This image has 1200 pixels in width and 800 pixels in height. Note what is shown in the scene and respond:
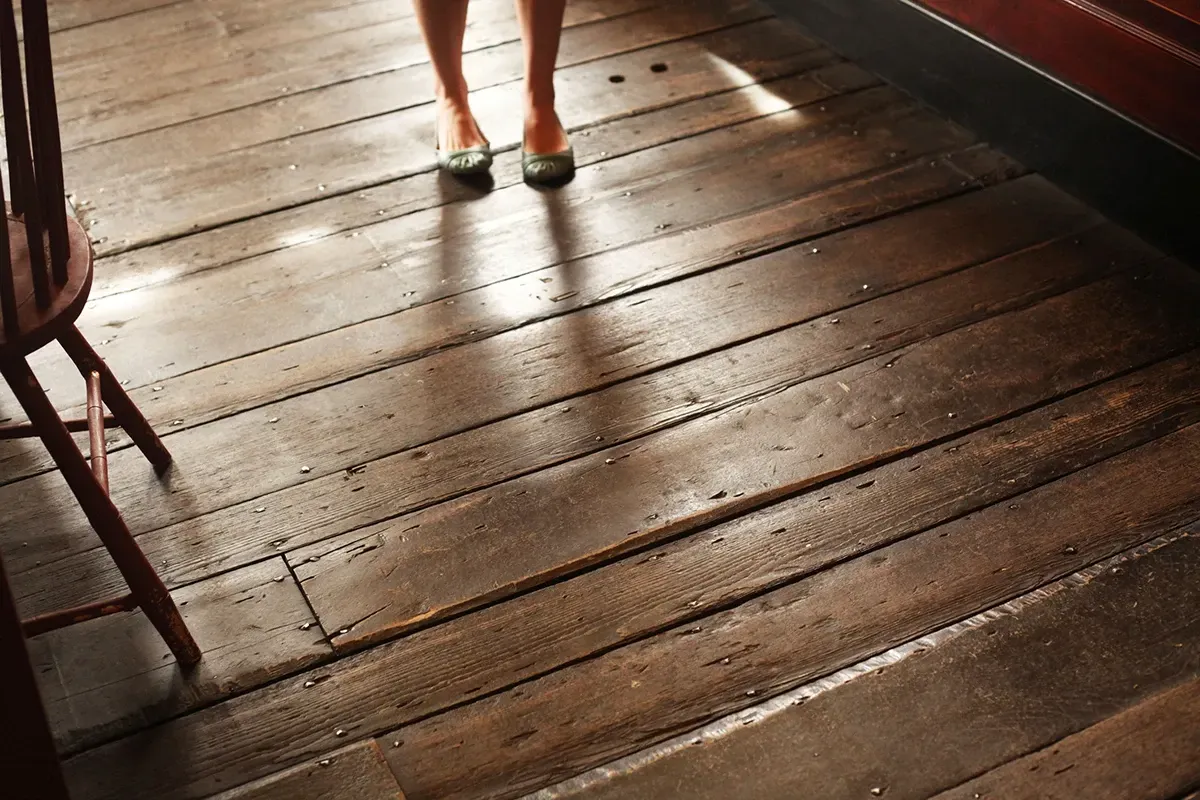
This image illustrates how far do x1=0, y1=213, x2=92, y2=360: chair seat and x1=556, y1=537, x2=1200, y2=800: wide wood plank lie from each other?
671mm

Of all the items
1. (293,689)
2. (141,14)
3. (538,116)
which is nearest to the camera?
(293,689)

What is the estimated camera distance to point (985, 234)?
1929mm

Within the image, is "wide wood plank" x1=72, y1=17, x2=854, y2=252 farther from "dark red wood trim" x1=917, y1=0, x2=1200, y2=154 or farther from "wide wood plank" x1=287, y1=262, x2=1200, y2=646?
"wide wood plank" x1=287, y1=262, x2=1200, y2=646

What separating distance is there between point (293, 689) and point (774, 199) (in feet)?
3.79

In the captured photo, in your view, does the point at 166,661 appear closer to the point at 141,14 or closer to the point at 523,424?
the point at 523,424

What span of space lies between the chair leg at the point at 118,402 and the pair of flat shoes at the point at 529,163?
2.44 ft

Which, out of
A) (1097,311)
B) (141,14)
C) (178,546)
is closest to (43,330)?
(178,546)

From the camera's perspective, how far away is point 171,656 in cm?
131

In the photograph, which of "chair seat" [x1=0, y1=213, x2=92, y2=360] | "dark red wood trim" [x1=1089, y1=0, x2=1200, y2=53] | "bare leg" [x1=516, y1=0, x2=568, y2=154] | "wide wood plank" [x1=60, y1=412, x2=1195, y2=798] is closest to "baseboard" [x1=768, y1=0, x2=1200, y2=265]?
"dark red wood trim" [x1=1089, y1=0, x2=1200, y2=53]

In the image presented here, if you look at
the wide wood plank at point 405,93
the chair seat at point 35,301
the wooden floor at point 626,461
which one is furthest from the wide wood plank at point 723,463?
the wide wood plank at point 405,93

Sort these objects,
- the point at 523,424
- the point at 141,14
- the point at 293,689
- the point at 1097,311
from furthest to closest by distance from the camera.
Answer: the point at 141,14, the point at 1097,311, the point at 523,424, the point at 293,689

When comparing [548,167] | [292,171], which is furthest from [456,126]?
[292,171]

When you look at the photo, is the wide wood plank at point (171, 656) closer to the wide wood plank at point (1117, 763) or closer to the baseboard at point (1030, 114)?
the wide wood plank at point (1117, 763)

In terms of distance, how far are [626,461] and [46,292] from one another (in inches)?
27.7
